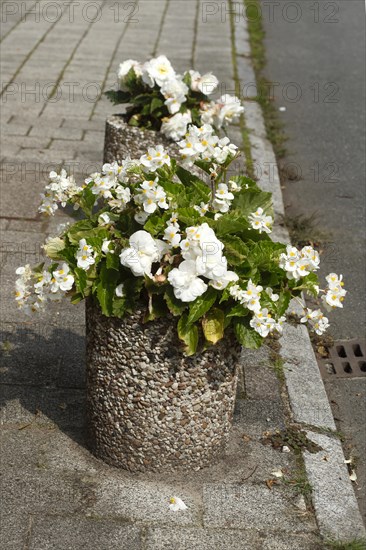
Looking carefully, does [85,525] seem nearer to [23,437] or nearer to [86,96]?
[23,437]

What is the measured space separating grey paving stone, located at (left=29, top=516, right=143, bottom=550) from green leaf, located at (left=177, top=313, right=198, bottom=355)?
73cm

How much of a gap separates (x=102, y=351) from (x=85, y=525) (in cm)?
67

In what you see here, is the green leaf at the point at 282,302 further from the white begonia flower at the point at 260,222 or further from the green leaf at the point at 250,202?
the green leaf at the point at 250,202

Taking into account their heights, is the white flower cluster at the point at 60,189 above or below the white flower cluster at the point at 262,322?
above

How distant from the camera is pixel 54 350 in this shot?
4.60 meters

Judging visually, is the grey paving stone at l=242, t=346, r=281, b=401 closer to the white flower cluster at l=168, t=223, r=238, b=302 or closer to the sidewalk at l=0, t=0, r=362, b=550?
the sidewalk at l=0, t=0, r=362, b=550

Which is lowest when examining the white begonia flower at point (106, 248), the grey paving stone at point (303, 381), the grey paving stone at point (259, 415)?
the grey paving stone at point (303, 381)

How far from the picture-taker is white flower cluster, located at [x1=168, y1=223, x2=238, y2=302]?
3.20 m

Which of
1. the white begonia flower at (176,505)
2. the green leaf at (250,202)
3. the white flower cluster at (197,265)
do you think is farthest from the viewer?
the green leaf at (250,202)

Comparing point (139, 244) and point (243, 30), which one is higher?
point (139, 244)

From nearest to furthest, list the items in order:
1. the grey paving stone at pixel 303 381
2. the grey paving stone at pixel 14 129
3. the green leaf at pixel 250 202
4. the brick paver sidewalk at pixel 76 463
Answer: the brick paver sidewalk at pixel 76 463 < the green leaf at pixel 250 202 < the grey paving stone at pixel 303 381 < the grey paving stone at pixel 14 129

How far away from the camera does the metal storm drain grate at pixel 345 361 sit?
→ 16.5 feet

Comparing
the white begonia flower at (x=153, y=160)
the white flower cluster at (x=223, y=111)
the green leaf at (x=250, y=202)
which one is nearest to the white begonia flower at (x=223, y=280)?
the green leaf at (x=250, y=202)

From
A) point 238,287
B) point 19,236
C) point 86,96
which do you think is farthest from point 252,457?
point 86,96
